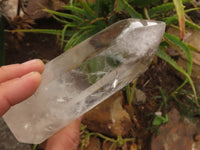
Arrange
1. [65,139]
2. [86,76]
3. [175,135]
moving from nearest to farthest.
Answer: [86,76] → [65,139] → [175,135]

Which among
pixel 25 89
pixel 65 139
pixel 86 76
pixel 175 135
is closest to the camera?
pixel 25 89

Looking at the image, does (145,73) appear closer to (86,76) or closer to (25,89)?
(86,76)

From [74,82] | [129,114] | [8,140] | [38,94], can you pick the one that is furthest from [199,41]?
[8,140]

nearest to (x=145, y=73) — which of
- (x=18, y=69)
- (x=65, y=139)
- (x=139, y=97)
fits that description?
(x=139, y=97)

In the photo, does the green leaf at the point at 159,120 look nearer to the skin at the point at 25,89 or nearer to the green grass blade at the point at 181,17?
the skin at the point at 25,89

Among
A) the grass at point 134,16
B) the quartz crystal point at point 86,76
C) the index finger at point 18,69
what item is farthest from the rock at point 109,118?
the index finger at point 18,69

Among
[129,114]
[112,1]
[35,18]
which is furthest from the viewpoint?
[35,18]

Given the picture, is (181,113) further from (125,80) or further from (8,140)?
(8,140)
